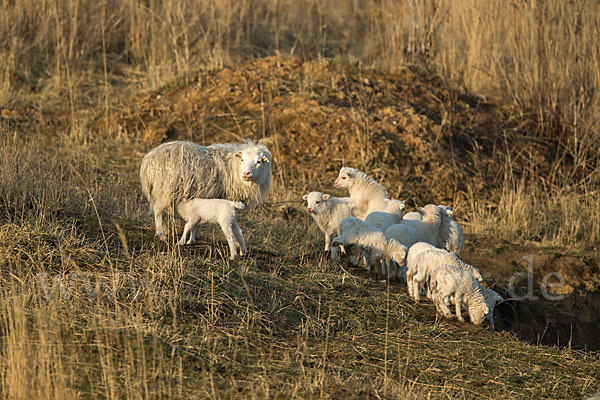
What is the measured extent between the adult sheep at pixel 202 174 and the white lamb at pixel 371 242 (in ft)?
3.27

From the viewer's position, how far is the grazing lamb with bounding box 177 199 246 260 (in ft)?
21.7

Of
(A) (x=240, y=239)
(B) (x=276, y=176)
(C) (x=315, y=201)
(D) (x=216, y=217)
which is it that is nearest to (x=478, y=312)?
(C) (x=315, y=201)

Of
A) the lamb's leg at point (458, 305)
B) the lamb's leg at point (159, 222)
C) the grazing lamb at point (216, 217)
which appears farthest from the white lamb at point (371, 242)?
the lamb's leg at point (159, 222)

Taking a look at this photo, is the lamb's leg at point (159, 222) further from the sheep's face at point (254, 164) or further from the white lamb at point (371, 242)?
the white lamb at point (371, 242)

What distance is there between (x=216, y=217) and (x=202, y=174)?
824 mm

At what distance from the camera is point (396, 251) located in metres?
7.32

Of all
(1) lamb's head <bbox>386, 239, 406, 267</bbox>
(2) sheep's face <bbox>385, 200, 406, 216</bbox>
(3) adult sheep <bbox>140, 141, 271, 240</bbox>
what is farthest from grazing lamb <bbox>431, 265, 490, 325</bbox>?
(3) adult sheep <bbox>140, 141, 271, 240</bbox>

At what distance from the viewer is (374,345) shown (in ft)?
19.4

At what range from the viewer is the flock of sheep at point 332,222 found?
6.80 metres

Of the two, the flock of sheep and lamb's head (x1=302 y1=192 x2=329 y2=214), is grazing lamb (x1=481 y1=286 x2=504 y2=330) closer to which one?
the flock of sheep

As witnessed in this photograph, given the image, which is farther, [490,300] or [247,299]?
[490,300]

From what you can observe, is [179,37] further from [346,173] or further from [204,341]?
[204,341]

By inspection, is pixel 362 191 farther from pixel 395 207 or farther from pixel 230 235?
pixel 230 235

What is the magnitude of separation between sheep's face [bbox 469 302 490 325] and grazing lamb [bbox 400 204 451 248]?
4.71ft
